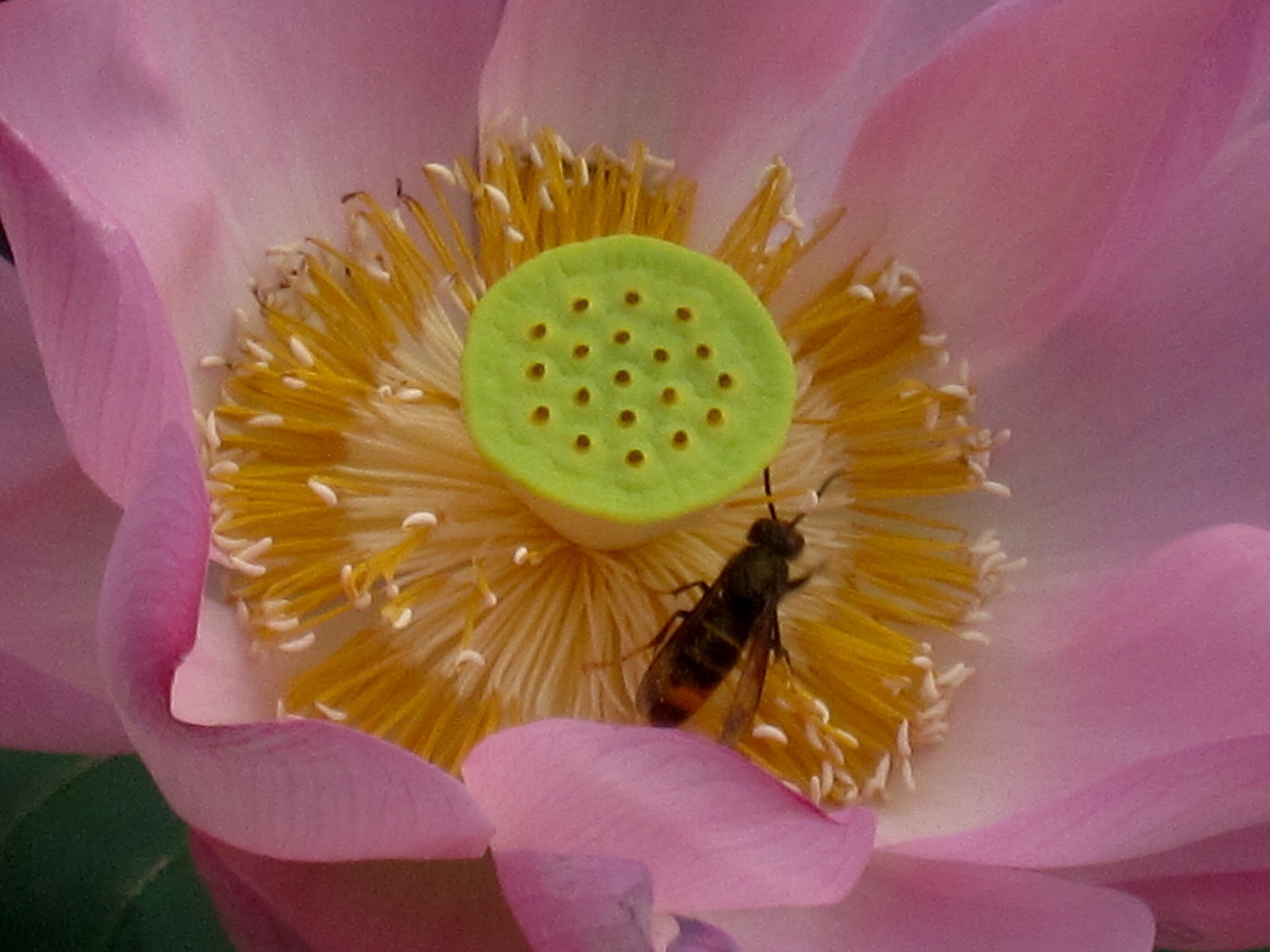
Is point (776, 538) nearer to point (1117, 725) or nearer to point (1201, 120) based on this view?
point (1117, 725)

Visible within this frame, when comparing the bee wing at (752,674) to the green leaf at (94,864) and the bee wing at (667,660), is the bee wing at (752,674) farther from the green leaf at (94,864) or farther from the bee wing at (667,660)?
the green leaf at (94,864)

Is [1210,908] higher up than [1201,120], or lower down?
lower down

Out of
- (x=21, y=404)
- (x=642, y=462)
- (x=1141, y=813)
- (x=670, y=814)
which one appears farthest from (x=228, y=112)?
(x=1141, y=813)

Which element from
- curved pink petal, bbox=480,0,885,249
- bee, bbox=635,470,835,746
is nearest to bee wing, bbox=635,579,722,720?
bee, bbox=635,470,835,746

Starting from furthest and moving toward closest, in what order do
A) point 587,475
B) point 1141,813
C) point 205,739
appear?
point 587,475 → point 1141,813 → point 205,739

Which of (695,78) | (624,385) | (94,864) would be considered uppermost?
(695,78)

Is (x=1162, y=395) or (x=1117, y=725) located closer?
(x=1117, y=725)

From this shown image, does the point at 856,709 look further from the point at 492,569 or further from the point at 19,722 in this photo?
the point at 19,722

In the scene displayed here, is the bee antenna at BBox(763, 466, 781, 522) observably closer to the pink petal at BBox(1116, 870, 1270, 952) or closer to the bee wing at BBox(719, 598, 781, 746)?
the bee wing at BBox(719, 598, 781, 746)
